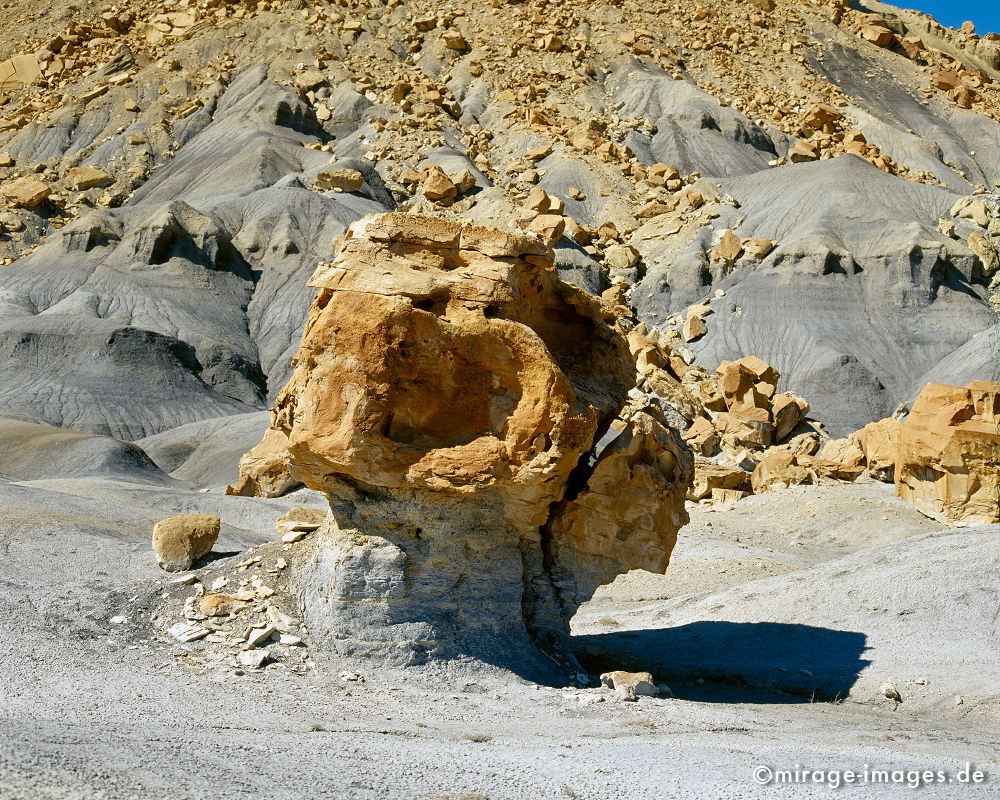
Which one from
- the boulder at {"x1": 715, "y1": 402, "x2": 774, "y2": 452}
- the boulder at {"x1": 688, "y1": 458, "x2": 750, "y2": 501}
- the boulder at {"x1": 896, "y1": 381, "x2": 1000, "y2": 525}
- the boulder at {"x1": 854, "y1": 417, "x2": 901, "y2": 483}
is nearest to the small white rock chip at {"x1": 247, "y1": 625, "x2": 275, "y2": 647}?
the boulder at {"x1": 896, "y1": 381, "x2": 1000, "y2": 525}

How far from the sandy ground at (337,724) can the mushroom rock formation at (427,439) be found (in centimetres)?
56

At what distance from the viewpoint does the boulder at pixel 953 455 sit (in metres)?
16.5

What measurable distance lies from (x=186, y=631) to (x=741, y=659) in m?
5.42

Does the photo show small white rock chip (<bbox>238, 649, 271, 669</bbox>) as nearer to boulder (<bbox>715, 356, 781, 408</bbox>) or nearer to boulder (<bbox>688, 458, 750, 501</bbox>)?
boulder (<bbox>688, 458, 750, 501</bbox>)

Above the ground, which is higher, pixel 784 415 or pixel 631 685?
pixel 631 685

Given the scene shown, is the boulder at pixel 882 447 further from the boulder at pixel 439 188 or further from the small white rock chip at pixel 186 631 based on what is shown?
the boulder at pixel 439 188

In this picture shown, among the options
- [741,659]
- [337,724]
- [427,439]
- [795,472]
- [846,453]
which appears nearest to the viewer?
[337,724]

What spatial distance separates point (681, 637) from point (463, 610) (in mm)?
3473

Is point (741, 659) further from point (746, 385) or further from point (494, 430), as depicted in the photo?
point (746, 385)

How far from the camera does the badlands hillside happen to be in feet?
25.0

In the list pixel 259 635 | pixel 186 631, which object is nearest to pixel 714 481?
pixel 259 635

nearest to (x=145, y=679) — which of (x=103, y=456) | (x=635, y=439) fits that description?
(x=635, y=439)

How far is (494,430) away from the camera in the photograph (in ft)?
29.0

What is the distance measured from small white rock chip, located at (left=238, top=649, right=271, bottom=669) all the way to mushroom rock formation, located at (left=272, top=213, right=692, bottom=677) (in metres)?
0.53
